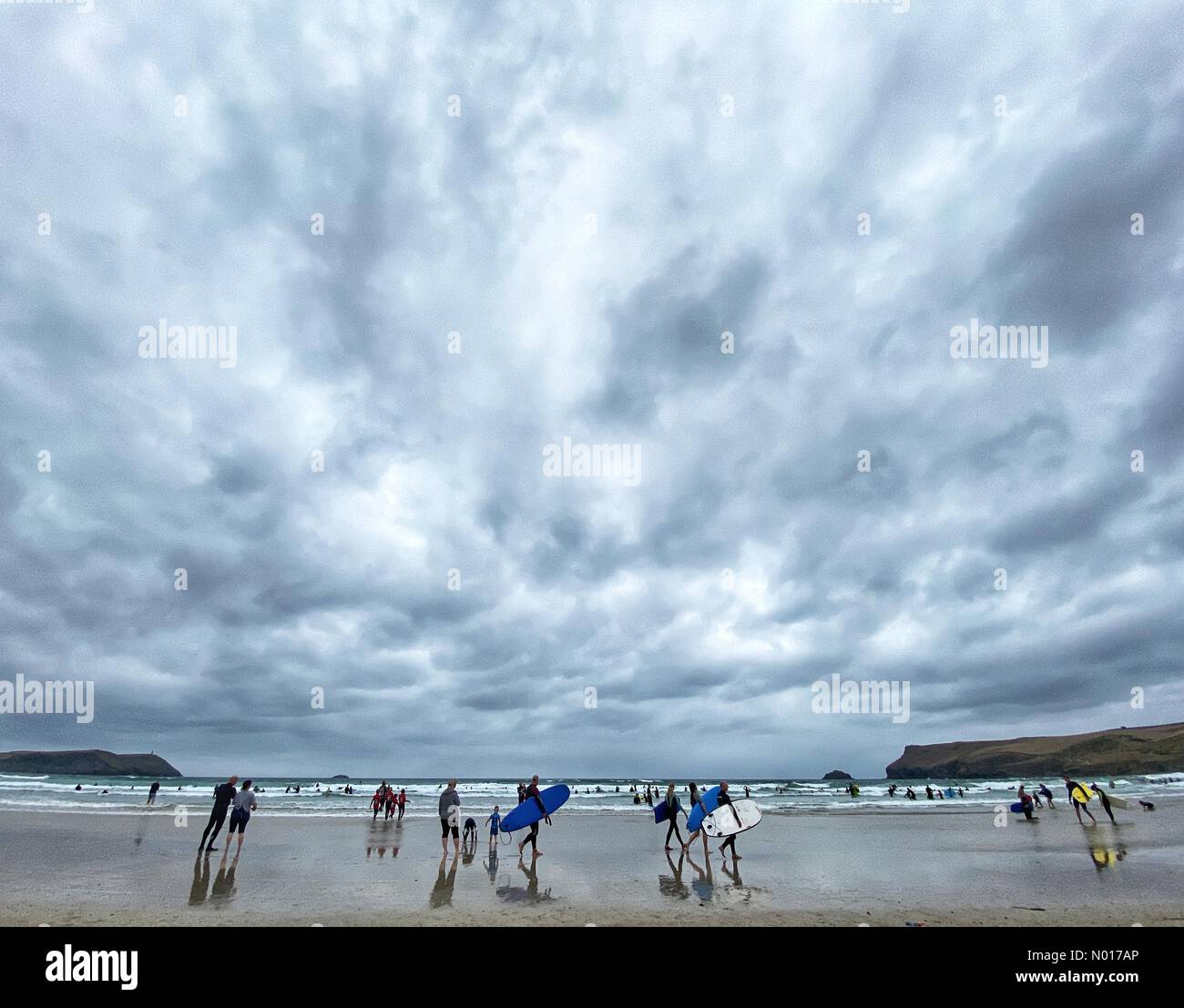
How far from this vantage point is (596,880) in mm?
14484

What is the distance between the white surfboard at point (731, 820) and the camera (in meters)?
17.1

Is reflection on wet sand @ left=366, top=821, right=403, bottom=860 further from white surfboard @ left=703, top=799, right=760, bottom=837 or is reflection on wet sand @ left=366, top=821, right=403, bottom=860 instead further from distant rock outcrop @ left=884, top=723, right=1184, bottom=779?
distant rock outcrop @ left=884, top=723, right=1184, bottom=779

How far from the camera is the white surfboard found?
17094 mm

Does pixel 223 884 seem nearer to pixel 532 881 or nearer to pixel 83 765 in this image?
pixel 532 881

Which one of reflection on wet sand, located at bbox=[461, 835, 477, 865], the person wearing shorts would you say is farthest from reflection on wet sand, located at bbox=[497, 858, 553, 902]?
the person wearing shorts

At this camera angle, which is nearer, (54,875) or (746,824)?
(54,875)

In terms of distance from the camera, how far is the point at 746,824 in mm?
17328

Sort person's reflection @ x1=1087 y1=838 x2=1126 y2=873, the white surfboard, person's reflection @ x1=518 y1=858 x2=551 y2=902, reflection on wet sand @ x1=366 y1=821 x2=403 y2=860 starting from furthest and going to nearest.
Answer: reflection on wet sand @ x1=366 y1=821 x2=403 y2=860 → the white surfboard → person's reflection @ x1=1087 y1=838 x2=1126 y2=873 → person's reflection @ x1=518 y1=858 x2=551 y2=902

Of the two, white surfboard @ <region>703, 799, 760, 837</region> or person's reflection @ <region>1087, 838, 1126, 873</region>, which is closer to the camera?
person's reflection @ <region>1087, 838, 1126, 873</region>

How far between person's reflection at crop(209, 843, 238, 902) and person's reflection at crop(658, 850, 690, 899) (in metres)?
8.56
